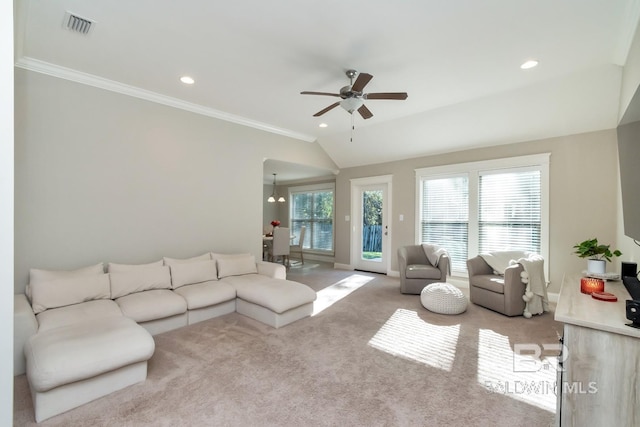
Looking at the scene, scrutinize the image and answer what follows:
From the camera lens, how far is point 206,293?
3414mm

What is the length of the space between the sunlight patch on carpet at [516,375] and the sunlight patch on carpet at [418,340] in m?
0.27

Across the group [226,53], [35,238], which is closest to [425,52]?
[226,53]

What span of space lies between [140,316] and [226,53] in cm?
273

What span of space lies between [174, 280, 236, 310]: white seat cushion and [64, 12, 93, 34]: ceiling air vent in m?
2.71

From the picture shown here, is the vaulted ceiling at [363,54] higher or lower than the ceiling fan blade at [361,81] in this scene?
higher

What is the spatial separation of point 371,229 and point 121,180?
4821mm

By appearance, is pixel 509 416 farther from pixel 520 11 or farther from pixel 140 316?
pixel 140 316

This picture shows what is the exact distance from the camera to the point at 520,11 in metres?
2.17

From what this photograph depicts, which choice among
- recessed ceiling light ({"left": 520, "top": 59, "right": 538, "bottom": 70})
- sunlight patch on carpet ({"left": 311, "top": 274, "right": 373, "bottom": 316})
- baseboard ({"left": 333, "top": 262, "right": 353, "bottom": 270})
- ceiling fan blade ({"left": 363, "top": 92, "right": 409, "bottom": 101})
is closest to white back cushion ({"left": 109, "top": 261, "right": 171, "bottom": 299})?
sunlight patch on carpet ({"left": 311, "top": 274, "right": 373, "bottom": 316})

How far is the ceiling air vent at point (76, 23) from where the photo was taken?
2306 mm


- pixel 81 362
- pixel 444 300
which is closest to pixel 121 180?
pixel 81 362

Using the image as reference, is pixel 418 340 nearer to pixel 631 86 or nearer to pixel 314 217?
pixel 631 86

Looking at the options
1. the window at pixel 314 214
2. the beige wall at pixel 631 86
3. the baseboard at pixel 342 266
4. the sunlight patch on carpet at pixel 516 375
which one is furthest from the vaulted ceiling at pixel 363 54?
the window at pixel 314 214

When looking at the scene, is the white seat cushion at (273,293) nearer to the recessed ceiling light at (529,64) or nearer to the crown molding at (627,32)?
the recessed ceiling light at (529,64)
